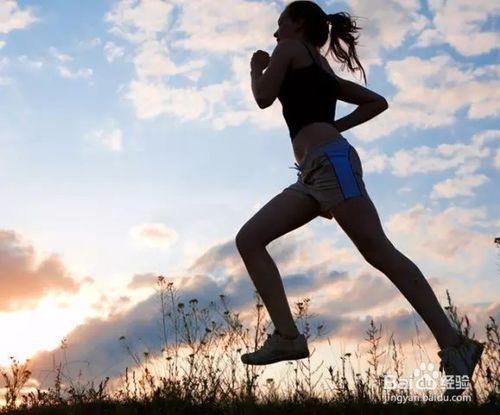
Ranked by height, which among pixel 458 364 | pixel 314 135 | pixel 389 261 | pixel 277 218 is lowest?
pixel 458 364

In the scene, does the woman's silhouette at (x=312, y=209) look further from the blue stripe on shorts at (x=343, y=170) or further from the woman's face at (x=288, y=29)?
the woman's face at (x=288, y=29)

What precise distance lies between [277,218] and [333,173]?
489mm

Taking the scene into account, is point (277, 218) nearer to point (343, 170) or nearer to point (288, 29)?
point (343, 170)

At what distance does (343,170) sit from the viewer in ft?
14.3

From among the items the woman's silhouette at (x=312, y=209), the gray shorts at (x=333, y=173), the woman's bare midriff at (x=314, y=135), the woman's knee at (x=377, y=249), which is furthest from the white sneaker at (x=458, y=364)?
the woman's bare midriff at (x=314, y=135)

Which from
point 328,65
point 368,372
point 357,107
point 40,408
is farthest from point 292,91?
point 40,408

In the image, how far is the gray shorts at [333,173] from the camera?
14.3 ft

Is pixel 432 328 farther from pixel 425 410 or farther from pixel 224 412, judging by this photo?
pixel 224 412

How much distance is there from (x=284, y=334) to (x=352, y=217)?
0.94 metres

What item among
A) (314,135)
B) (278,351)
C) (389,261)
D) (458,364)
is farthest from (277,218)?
(458,364)

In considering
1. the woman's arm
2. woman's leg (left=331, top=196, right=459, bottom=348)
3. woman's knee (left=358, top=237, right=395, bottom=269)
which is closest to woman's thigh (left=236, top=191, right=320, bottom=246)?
woman's leg (left=331, top=196, right=459, bottom=348)

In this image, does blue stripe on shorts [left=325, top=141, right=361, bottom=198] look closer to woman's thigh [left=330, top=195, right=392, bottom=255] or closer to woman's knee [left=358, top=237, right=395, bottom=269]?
woman's thigh [left=330, top=195, right=392, bottom=255]

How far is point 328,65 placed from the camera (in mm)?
4848

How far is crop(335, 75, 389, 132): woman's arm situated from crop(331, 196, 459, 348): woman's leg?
3.05 feet
